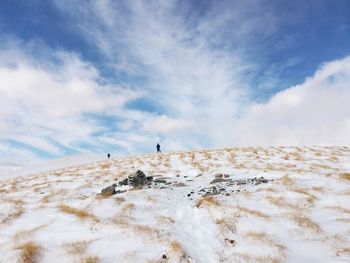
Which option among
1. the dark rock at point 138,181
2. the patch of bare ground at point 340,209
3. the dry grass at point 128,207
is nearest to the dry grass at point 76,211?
the dry grass at point 128,207

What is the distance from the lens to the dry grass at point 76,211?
11.2 metres

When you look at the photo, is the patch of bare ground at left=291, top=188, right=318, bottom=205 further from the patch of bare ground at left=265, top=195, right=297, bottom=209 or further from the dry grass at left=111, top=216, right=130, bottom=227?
the dry grass at left=111, top=216, right=130, bottom=227

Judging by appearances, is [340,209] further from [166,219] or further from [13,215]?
[13,215]

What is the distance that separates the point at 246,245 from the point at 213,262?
4.24ft

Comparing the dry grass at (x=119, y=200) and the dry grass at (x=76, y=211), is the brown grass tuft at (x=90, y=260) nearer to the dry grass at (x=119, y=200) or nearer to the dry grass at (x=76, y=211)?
the dry grass at (x=76, y=211)

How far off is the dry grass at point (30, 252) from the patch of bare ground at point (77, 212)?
2.41 m

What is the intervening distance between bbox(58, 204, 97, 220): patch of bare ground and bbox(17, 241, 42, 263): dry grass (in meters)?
2.41

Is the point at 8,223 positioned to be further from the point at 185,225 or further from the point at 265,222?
the point at 265,222

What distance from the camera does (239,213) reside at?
35.9 feet

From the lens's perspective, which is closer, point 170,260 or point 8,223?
point 170,260

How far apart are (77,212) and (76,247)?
3.30 meters

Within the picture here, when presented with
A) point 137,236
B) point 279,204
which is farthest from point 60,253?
point 279,204

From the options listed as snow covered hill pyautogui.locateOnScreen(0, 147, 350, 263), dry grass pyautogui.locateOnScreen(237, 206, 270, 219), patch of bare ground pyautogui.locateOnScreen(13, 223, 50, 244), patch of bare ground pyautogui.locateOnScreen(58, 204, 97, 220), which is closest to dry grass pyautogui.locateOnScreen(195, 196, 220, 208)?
snow covered hill pyautogui.locateOnScreen(0, 147, 350, 263)

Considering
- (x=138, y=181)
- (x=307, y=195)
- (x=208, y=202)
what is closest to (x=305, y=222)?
(x=307, y=195)
